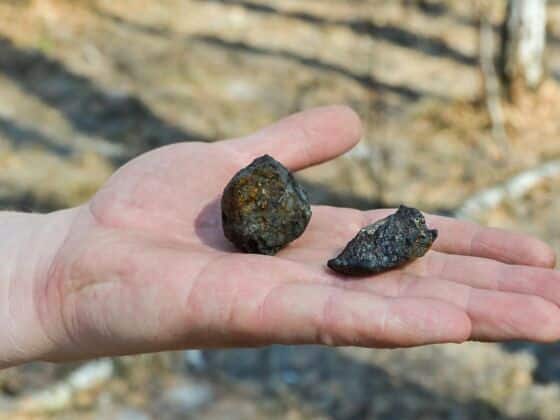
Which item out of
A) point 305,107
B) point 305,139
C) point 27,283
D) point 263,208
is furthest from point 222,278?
point 305,107

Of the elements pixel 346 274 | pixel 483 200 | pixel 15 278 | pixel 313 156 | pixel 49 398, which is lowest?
pixel 49 398

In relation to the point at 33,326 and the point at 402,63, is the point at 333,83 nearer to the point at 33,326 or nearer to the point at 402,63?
the point at 402,63

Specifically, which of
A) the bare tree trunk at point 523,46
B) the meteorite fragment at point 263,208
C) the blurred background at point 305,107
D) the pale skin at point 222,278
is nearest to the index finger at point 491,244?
the pale skin at point 222,278

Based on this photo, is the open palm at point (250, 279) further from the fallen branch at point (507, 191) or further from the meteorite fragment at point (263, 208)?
the fallen branch at point (507, 191)

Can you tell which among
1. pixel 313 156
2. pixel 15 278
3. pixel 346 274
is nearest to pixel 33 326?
pixel 15 278

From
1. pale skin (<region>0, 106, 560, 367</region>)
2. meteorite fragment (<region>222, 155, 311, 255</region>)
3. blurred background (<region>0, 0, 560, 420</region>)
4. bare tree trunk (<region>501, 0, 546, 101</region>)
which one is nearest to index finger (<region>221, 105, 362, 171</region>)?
pale skin (<region>0, 106, 560, 367</region>)

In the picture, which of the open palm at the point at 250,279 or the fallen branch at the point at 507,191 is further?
the fallen branch at the point at 507,191
